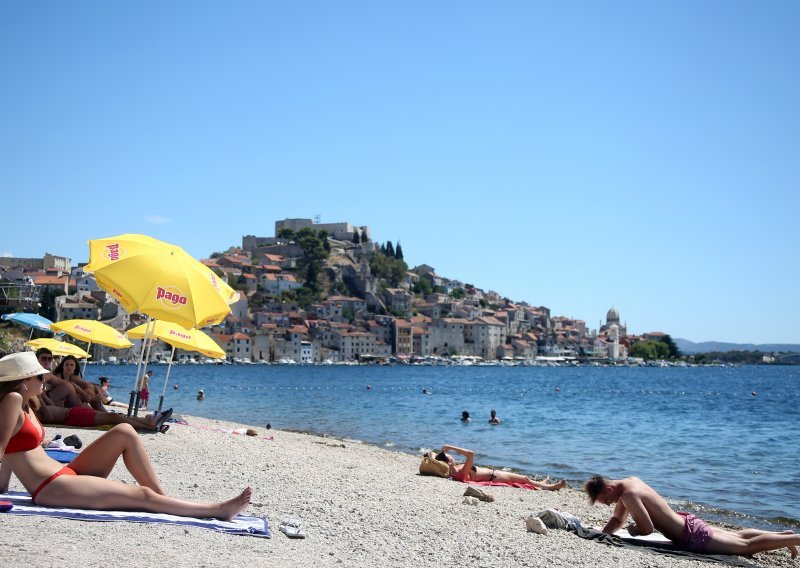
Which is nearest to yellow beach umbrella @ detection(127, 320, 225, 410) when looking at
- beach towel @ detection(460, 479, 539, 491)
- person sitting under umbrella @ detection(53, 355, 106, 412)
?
person sitting under umbrella @ detection(53, 355, 106, 412)

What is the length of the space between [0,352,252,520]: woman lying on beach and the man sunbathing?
3.66 meters

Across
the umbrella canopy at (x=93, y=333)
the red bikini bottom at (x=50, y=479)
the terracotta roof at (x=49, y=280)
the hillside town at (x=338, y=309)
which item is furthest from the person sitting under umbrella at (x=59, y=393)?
the terracotta roof at (x=49, y=280)

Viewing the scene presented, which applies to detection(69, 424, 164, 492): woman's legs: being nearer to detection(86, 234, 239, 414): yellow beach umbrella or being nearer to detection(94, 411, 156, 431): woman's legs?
detection(86, 234, 239, 414): yellow beach umbrella

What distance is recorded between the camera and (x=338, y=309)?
440ft

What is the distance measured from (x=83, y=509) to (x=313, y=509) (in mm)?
2352

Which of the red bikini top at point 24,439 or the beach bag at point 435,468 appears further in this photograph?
the beach bag at point 435,468

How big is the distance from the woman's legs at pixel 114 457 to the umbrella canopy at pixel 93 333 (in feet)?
36.7

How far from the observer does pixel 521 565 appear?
5.93 meters

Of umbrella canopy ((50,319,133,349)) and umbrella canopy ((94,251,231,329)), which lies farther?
umbrella canopy ((50,319,133,349))

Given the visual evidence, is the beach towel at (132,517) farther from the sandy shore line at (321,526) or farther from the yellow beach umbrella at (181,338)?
the yellow beach umbrella at (181,338)

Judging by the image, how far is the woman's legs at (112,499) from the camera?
16.9 ft

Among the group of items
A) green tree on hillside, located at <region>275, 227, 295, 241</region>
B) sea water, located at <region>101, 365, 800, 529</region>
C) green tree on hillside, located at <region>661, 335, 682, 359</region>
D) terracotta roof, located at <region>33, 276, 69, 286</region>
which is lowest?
sea water, located at <region>101, 365, 800, 529</region>

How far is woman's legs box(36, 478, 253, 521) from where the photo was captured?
5156 mm

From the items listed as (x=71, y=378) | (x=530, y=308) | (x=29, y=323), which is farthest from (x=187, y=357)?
(x=71, y=378)
